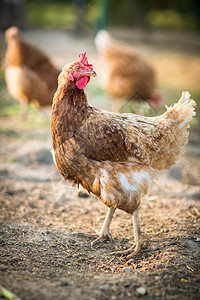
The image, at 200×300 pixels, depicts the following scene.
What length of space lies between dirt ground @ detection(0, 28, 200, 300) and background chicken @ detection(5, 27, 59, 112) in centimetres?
145

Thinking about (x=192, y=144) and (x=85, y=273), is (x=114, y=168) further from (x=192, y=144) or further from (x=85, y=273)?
(x=192, y=144)

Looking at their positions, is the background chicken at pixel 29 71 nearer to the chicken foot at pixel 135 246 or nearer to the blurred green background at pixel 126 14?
the chicken foot at pixel 135 246

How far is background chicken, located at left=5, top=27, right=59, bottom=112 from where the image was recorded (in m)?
6.36

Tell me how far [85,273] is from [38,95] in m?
4.51

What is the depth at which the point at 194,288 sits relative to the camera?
99.0 inches

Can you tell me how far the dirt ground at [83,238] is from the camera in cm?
244

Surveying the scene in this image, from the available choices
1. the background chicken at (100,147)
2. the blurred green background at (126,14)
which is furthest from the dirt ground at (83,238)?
the blurred green background at (126,14)

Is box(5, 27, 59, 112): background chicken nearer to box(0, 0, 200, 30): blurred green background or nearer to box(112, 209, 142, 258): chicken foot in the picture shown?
box(112, 209, 142, 258): chicken foot

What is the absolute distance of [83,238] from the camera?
3.38m

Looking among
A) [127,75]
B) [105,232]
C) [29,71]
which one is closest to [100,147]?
[105,232]

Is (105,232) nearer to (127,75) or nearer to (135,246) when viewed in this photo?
(135,246)

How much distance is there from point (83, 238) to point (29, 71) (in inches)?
164

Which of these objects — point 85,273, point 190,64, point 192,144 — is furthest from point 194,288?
point 190,64

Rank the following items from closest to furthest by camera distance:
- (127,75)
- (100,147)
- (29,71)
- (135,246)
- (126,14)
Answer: (100,147) → (135,246) → (29,71) → (127,75) → (126,14)
